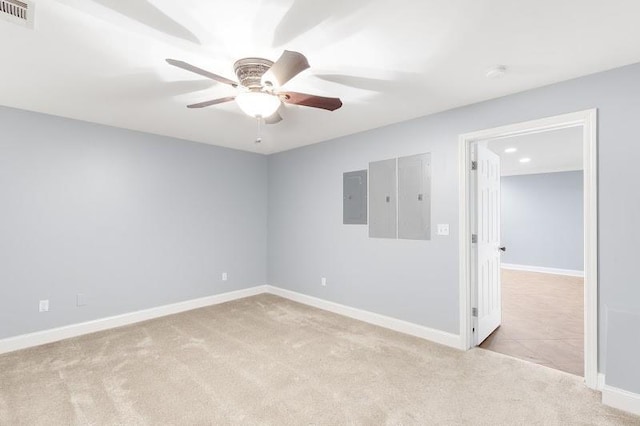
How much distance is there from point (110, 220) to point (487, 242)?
4452 mm

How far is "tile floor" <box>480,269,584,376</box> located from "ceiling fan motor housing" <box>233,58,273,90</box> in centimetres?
332

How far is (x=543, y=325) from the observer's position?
3799 mm

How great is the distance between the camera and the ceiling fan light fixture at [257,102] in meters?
2.08

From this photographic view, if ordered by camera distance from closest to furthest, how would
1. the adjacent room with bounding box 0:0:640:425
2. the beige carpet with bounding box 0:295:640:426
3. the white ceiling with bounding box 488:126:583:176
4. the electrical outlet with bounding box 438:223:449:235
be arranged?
1. the adjacent room with bounding box 0:0:640:425
2. the beige carpet with bounding box 0:295:640:426
3. the electrical outlet with bounding box 438:223:449:235
4. the white ceiling with bounding box 488:126:583:176

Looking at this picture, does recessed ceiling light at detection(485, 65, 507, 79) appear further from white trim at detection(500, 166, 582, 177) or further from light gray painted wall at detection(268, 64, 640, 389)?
white trim at detection(500, 166, 582, 177)

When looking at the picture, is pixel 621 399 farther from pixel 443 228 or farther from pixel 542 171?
pixel 542 171

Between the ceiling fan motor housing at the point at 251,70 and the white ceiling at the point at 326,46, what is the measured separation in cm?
5

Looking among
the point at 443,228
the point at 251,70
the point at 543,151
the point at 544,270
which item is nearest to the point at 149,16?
the point at 251,70

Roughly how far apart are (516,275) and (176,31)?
796cm

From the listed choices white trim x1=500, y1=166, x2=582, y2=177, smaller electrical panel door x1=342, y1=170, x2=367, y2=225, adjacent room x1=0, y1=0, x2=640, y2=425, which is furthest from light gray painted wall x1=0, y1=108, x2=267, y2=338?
white trim x1=500, y1=166, x2=582, y2=177

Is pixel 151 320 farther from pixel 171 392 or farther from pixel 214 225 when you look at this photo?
pixel 171 392

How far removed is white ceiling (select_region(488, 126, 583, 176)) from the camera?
435 cm

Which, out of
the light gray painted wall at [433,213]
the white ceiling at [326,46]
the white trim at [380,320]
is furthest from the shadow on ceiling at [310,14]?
the white trim at [380,320]

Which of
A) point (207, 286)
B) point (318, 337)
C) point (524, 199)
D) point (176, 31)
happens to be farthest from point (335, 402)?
point (524, 199)
